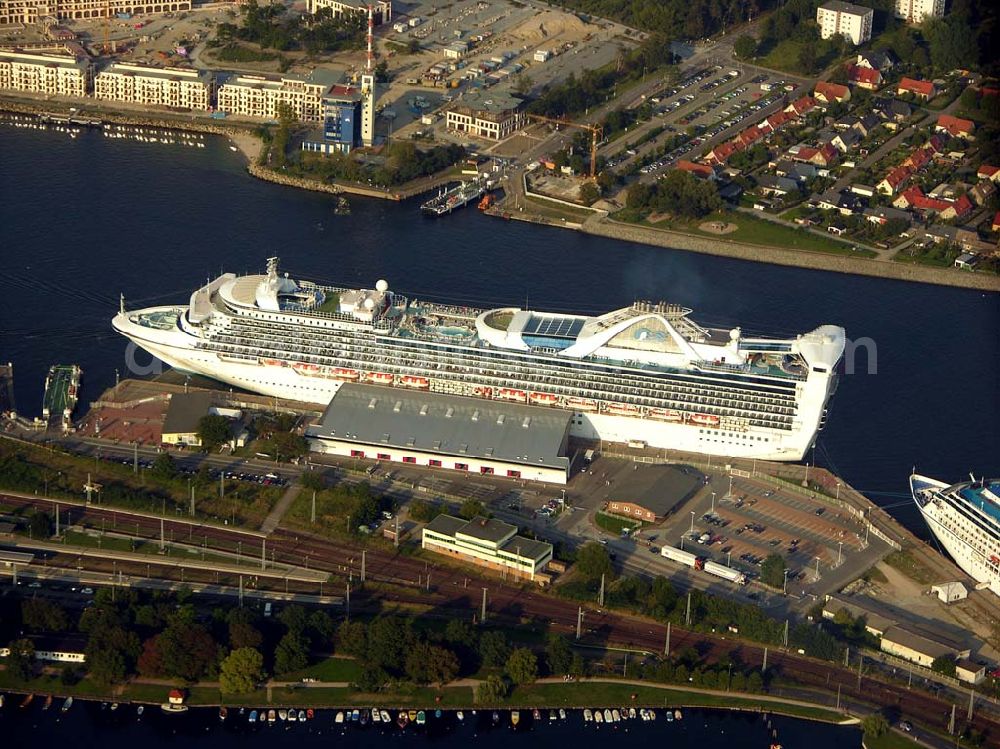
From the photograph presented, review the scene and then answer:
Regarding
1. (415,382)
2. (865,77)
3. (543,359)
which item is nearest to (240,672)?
(415,382)

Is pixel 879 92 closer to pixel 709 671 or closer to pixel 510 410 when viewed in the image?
pixel 510 410

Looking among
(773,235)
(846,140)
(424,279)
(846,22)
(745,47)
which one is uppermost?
(846,22)

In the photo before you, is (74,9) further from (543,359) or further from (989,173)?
(543,359)

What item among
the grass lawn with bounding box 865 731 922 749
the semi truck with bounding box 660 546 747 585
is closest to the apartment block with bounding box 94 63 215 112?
the semi truck with bounding box 660 546 747 585

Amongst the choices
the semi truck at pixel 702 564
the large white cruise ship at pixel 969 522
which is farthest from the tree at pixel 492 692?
the large white cruise ship at pixel 969 522

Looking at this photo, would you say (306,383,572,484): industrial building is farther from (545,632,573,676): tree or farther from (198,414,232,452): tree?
(545,632,573,676): tree

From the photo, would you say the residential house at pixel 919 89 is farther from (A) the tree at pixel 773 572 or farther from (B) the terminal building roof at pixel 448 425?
(A) the tree at pixel 773 572
